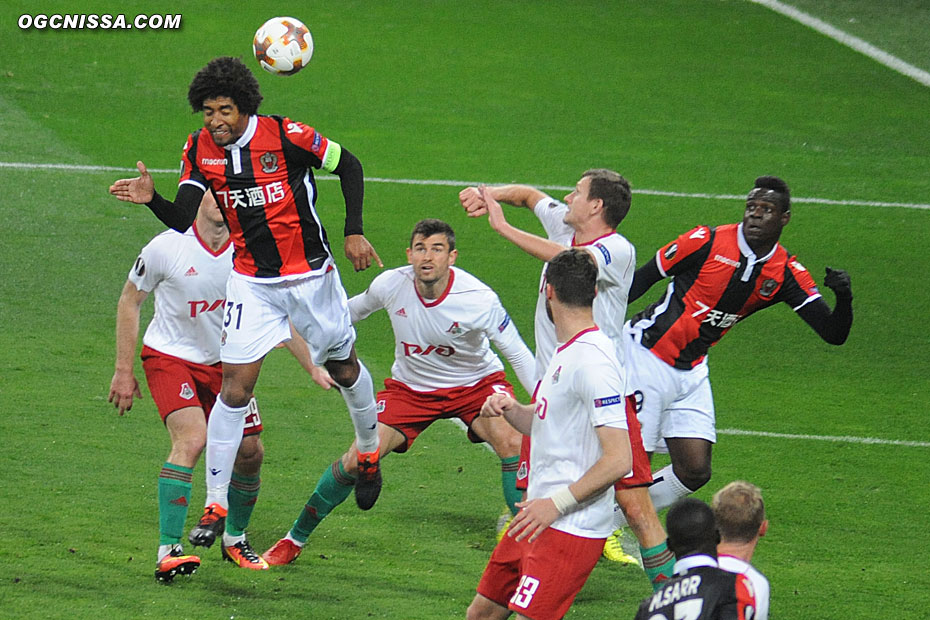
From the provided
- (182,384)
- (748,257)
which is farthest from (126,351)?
(748,257)

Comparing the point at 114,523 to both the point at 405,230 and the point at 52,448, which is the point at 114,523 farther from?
the point at 405,230

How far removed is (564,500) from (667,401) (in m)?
2.33

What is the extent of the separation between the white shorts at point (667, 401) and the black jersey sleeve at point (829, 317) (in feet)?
2.20

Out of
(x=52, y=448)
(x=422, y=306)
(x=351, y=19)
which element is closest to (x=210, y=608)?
(x=422, y=306)

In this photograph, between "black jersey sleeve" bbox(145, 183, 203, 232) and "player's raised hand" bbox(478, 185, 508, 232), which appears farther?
"black jersey sleeve" bbox(145, 183, 203, 232)

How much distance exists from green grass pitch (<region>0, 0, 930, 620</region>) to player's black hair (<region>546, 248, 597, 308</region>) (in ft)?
6.85

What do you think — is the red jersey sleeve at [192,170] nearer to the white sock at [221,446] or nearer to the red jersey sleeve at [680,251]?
the white sock at [221,446]

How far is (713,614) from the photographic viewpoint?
3.93m

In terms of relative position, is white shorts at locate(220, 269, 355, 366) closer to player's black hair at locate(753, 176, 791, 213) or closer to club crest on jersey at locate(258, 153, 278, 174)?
club crest on jersey at locate(258, 153, 278, 174)

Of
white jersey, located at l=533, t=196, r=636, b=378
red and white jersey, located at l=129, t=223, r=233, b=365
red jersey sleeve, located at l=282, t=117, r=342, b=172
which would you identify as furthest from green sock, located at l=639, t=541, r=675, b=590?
red and white jersey, located at l=129, t=223, r=233, b=365

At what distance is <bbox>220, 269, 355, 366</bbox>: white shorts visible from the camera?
639cm

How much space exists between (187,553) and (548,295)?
3.02 m

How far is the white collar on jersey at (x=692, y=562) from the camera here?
4.07m

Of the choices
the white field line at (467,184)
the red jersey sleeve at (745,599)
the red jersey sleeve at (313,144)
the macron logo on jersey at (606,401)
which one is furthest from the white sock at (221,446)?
the white field line at (467,184)
